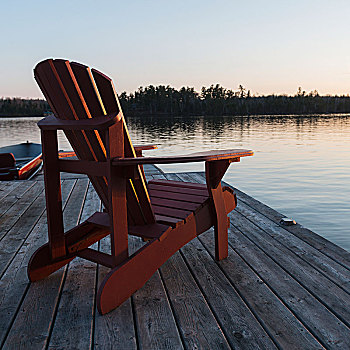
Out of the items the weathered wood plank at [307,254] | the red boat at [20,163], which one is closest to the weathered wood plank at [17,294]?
the weathered wood plank at [307,254]

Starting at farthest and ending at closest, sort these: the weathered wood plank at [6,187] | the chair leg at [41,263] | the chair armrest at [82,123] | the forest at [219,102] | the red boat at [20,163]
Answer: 1. the forest at [219,102]
2. the red boat at [20,163]
3. the weathered wood plank at [6,187]
4. the chair leg at [41,263]
5. the chair armrest at [82,123]

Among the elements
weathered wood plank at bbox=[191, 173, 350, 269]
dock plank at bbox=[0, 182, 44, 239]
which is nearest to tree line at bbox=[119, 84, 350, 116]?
dock plank at bbox=[0, 182, 44, 239]

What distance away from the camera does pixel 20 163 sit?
7680mm

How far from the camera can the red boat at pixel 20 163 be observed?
686cm

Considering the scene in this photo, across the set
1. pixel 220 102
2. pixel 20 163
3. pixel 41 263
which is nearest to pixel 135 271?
pixel 41 263

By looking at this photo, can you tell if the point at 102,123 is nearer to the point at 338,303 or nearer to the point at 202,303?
the point at 202,303

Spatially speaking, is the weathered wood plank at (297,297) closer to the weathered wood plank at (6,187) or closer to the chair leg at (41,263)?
the chair leg at (41,263)

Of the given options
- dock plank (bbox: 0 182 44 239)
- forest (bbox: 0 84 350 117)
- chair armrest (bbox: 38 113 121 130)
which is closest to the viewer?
chair armrest (bbox: 38 113 121 130)

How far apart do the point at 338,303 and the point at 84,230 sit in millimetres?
1411

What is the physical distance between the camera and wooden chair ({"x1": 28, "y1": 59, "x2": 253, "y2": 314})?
1.56 m

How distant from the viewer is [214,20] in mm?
19812

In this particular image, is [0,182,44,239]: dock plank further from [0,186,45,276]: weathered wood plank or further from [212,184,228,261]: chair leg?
[212,184,228,261]: chair leg

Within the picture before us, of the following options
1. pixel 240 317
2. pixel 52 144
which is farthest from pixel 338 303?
pixel 52 144

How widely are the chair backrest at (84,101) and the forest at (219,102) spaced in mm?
72566
